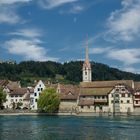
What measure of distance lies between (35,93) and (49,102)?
2628 cm

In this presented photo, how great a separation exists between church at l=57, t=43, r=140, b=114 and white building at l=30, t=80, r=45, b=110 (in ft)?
33.7

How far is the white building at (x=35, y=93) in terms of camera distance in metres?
158

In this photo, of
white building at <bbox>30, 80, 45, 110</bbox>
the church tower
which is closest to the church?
white building at <bbox>30, 80, 45, 110</bbox>

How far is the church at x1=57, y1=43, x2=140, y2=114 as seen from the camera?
136 metres

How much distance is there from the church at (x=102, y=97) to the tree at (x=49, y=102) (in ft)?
20.2

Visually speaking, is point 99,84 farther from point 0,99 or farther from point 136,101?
point 0,99

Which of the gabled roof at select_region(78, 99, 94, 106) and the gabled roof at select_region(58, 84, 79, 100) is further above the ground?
the gabled roof at select_region(58, 84, 79, 100)

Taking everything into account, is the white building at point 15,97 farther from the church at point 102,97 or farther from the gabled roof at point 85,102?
the gabled roof at point 85,102

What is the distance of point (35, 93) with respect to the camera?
6250 inches

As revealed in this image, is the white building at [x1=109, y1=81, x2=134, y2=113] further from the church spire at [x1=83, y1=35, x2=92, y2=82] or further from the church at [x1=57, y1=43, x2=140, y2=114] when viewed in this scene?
the church spire at [x1=83, y1=35, x2=92, y2=82]

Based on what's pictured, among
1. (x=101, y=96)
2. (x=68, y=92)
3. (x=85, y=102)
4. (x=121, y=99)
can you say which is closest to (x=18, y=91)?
(x=68, y=92)

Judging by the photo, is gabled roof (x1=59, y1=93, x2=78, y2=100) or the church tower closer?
gabled roof (x1=59, y1=93, x2=78, y2=100)

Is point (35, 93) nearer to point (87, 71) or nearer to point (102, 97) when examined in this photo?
point (87, 71)

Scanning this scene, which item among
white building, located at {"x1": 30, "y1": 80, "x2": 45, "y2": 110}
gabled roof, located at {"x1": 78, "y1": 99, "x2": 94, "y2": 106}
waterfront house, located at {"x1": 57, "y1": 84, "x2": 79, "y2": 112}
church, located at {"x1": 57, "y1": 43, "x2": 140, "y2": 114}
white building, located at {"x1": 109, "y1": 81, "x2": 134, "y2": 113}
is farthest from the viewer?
white building, located at {"x1": 30, "y1": 80, "x2": 45, "y2": 110}
